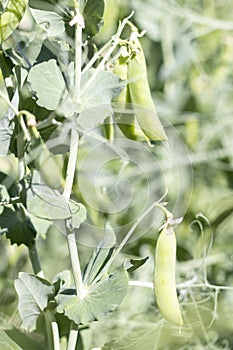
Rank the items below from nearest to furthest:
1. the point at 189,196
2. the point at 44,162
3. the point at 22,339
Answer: the point at 44,162
the point at 22,339
the point at 189,196

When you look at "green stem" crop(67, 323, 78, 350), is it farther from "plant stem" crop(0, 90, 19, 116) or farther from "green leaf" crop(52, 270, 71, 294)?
"plant stem" crop(0, 90, 19, 116)

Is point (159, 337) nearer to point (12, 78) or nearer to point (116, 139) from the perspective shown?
point (116, 139)

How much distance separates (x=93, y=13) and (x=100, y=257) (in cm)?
17

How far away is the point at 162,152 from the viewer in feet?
3.90

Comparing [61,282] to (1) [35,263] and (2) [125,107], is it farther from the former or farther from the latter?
(2) [125,107]

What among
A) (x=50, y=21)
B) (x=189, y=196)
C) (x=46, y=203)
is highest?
(x=50, y=21)

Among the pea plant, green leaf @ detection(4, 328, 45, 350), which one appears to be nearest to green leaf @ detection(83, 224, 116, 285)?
the pea plant

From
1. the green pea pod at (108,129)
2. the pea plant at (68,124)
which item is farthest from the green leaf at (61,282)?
the green pea pod at (108,129)

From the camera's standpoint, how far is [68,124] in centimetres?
50

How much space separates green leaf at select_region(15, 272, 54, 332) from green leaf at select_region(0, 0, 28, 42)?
169mm

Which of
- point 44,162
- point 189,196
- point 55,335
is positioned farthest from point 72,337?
point 189,196

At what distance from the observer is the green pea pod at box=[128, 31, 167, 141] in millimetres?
513

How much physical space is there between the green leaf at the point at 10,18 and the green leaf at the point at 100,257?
16 centimetres

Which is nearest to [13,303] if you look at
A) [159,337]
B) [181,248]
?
[159,337]
